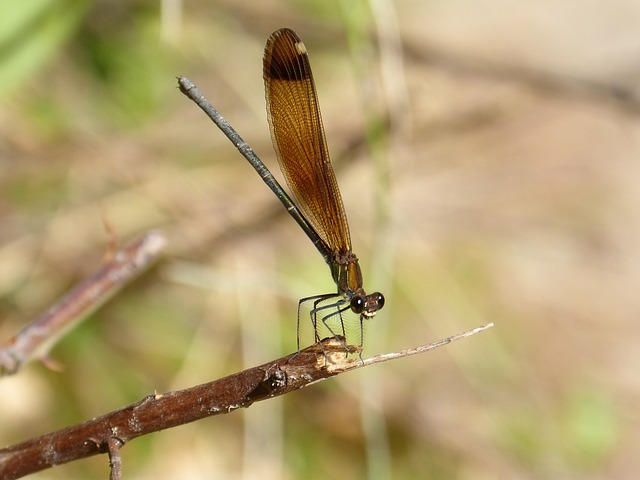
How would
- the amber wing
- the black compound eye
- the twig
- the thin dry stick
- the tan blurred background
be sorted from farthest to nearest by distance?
the tan blurred background → the amber wing → the black compound eye → the thin dry stick → the twig

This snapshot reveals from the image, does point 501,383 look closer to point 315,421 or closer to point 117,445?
point 315,421

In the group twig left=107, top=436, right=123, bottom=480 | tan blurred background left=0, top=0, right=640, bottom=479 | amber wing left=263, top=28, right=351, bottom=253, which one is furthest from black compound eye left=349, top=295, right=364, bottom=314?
twig left=107, top=436, right=123, bottom=480

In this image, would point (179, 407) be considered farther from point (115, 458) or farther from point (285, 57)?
point (285, 57)

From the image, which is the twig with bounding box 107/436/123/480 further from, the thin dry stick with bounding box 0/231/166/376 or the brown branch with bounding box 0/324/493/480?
the thin dry stick with bounding box 0/231/166/376

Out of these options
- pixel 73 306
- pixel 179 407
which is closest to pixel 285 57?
pixel 73 306

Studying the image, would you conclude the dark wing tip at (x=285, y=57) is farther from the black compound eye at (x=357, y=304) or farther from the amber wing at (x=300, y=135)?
the black compound eye at (x=357, y=304)

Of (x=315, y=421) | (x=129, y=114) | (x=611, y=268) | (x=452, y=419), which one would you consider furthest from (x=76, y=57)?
(x=611, y=268)
